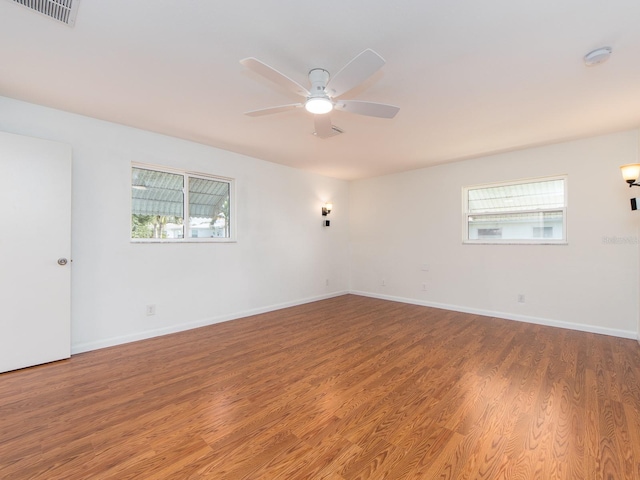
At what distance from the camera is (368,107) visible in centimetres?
222

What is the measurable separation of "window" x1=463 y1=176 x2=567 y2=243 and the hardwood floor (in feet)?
4.96

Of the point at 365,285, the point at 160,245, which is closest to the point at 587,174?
the point at 365,285

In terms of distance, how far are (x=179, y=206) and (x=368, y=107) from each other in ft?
9.66

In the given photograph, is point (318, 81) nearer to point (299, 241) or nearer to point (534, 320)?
point (299, 241)

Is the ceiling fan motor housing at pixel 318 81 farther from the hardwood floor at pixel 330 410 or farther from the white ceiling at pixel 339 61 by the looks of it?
the hardwood floor at pixel 330 410

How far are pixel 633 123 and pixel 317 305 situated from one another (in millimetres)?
4867

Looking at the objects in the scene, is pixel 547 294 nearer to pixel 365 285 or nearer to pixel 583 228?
pixel 583 228

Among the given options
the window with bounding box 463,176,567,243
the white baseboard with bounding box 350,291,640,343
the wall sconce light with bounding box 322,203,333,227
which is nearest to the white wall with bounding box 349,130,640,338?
the white baseboard with bounding box 350,291,640,343

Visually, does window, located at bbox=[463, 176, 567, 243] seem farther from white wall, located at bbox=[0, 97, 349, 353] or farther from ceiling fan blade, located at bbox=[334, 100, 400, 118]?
ceiling fan blade, located at bbox=[334, 100, 400, 118]

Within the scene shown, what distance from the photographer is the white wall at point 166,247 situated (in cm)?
309

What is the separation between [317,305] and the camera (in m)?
5.28

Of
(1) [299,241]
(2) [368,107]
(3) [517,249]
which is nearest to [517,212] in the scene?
(3) [517,249]

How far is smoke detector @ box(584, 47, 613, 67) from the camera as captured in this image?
1.97 metres

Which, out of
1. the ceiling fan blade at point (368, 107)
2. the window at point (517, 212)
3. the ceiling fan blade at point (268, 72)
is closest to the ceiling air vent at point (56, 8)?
the ceiling fan blade at point (268, 72)
